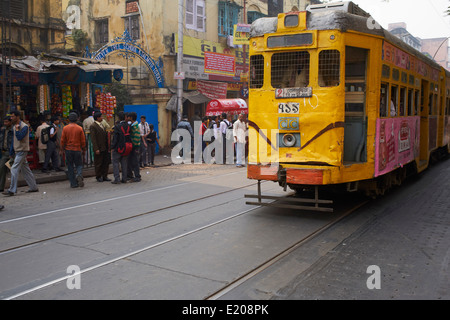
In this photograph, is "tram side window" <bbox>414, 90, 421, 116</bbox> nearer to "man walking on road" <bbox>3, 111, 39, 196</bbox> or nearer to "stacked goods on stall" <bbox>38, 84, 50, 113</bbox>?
"man walking on road" <bbox>3, 111, 39, 196</bbox>

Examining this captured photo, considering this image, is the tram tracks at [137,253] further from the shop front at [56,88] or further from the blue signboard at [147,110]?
the blue signboard at [147,110]

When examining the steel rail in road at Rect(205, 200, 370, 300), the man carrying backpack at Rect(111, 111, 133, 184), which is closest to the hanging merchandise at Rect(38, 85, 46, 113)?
the man carrying backpack at Rect(111, 111, 133, 184)

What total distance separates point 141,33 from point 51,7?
6.16 metres

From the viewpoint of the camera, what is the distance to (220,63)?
24.1 meters

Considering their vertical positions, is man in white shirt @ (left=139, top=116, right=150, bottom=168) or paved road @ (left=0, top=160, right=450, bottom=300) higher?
man in white shirt @ (left=139, top=116, right=150, bottom=168)

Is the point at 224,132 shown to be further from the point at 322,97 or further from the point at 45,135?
the point at 322,97

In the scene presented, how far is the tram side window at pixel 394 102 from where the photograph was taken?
820 cm

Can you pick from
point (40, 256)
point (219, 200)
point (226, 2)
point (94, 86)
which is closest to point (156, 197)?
point (219, 200)

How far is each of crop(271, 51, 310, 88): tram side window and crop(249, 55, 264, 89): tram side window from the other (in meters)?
0.21

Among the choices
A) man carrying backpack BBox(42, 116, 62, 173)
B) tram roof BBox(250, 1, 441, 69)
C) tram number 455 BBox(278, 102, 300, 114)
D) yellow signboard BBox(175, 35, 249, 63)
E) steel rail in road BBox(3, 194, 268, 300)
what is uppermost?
yellow signboard BBox(175, 35, 249, 63)

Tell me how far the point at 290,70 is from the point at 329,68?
2.22ft

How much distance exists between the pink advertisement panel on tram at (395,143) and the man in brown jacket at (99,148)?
741 centimetres

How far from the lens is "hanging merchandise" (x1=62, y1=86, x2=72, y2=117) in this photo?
14547mm
